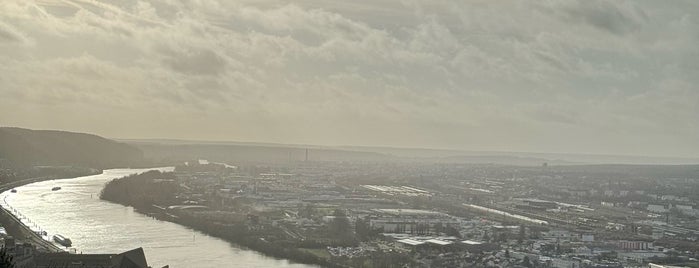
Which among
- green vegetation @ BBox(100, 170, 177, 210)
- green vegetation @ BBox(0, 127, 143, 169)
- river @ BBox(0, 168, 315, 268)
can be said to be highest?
green vegetation @ BBox(0, 127, 143, 169)

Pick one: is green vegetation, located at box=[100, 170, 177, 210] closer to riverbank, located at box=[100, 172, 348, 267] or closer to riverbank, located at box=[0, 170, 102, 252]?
riverbank, located at box=[100, 172, 348, 267]

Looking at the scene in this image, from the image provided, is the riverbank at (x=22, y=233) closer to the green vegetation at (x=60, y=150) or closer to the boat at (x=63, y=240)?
the boat at (x=63, y=240)

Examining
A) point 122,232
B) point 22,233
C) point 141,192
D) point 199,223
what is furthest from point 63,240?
point 141,192

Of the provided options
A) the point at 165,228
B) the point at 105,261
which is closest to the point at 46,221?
the point at 165,228

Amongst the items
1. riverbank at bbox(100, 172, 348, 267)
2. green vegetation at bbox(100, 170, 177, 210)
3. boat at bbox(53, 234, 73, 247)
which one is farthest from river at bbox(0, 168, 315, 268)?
green vegetation at bbox(100, 170, 177, 210)

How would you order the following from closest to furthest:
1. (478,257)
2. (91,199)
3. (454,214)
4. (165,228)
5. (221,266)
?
(221,266), (478,257), (165,228), (454,214), (91,199)

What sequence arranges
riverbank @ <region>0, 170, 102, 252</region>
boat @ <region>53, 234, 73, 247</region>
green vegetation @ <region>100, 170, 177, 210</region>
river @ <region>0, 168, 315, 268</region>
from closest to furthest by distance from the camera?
riverbank @ <region>0, 170, 102, 252</region>
river @ <region>0, 168, 315, 268</region>
boat @ <region>53, 234, 73, 247</region>
green vegetation @ <region>100, 170, 177, 210</region>

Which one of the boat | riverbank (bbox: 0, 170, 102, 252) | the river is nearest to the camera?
riverbank (bbox: 0, 170, 102, 252)

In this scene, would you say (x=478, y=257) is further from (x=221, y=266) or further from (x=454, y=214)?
(x=454, y=214)
